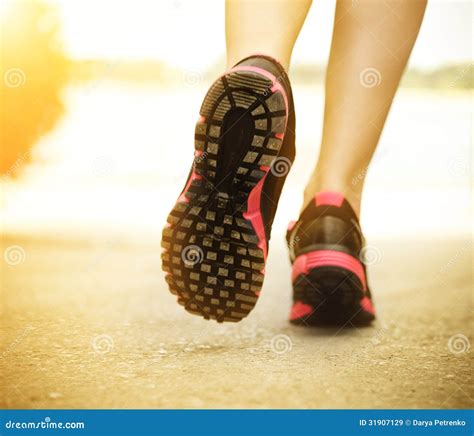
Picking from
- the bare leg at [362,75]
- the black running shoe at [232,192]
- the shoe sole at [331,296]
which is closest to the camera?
the black running shoe at [232,192]

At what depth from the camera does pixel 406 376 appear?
1024 mm

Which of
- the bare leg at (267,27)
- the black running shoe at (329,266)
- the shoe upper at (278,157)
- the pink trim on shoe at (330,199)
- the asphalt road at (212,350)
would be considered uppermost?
the bare leg at (267,27)

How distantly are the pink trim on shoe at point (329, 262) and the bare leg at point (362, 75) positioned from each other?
0.51ft

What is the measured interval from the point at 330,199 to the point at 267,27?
1.27ft

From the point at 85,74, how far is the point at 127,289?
1164 mm

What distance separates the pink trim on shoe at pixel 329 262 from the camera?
48.1 inches

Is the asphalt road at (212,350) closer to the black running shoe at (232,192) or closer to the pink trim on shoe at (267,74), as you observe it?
the black running shoe at (232,192)

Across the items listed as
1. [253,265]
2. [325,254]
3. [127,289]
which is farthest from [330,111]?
[127,289]

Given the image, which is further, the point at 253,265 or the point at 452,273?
the point at 452,273

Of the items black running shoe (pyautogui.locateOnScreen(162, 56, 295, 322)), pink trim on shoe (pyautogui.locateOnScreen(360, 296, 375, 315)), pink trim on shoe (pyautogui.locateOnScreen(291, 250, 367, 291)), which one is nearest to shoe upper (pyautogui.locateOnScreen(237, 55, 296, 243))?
black running shoe (pyautogui.locateOnScreen(162, 56, 295, 322))

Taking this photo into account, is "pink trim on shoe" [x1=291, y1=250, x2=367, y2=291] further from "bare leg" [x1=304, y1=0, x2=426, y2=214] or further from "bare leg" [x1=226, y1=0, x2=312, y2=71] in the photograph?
"bare leg" [x1=226, y1=0, x2=312, y2=71]

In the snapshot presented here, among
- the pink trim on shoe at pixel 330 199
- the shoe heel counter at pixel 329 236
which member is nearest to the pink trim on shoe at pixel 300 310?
the shoe heel counter at pixel 329 236

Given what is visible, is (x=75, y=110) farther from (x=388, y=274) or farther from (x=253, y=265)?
(x=253, y=265)

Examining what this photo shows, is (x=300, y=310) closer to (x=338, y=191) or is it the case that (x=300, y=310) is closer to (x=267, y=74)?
(x=338, y=191)
